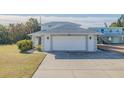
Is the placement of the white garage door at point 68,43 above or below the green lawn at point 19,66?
above

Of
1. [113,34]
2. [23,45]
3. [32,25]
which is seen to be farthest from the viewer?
[113,34]

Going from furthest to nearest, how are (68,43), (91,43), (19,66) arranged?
(68,43) < (91,43) < (19,66)

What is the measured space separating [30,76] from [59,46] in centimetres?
1805

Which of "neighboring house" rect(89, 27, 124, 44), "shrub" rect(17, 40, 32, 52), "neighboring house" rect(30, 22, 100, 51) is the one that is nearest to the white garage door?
"neighboring house" rect(30, 22, 100, 51)

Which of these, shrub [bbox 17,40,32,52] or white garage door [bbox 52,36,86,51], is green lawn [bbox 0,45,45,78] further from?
white garage door [bbox 52,36,86,51]

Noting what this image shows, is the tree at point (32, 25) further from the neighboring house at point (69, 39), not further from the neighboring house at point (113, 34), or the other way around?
the neighboring house at point (69, 39)

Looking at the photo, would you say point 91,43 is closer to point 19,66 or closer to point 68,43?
point 68,43

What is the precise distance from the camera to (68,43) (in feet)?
109

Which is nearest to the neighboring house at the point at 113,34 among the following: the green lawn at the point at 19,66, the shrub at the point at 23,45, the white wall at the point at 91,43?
the white wall at the point at 91,43

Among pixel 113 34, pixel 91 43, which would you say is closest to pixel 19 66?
pixel 91 43

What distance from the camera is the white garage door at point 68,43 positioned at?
3300cm
